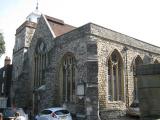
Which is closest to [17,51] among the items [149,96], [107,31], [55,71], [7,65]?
[7,65]

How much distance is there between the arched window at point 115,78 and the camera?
68.5ft

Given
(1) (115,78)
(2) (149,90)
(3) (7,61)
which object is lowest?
(2) (149,90)

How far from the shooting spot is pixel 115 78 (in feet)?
70.8

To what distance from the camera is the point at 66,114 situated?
1777cm

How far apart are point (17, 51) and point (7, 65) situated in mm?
4673

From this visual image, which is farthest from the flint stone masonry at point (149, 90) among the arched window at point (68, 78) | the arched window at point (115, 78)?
the arched window at point (68, 78)

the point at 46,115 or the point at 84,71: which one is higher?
the point at 84,71

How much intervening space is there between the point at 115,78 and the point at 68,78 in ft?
13.8

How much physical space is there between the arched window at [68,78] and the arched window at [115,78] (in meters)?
3.22

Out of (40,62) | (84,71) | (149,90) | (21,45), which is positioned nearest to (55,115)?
(84,71)

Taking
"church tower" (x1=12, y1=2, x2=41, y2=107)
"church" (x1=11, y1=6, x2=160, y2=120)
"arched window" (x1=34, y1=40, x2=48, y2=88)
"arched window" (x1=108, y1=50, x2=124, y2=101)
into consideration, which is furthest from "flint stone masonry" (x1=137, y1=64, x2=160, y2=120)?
"church tower" (x1=12, y1=2, x2=41, y2=107)

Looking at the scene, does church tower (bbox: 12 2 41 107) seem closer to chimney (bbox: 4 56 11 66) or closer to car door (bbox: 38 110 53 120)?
chimney (bbox: 4 56 11 66)

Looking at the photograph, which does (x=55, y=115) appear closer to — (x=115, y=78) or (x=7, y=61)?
(x=115, y=78)

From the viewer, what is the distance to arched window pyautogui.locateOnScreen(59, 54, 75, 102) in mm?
21295
